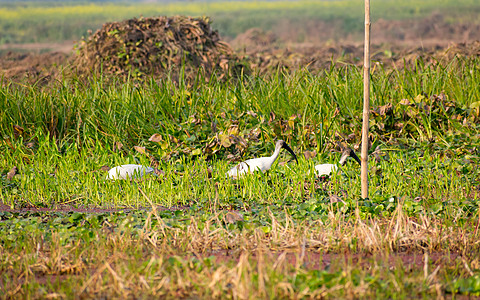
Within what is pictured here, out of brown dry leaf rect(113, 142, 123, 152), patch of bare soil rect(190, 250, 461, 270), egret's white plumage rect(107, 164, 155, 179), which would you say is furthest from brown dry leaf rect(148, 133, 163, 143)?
patch of bare soil rect(190, 250, 461, 270)

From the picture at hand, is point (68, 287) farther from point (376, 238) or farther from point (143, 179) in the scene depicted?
point (143, 179)

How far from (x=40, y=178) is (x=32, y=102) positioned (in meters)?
2.15

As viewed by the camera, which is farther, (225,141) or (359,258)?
(225,141)

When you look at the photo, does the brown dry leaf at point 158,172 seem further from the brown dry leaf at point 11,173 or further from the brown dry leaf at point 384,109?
the brown dry leaf at point 384,109

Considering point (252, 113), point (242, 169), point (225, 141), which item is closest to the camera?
point (242, 169)

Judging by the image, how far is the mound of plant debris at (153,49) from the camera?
355 inches

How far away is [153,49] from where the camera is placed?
9.14 meters

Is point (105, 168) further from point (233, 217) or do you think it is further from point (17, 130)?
point (233, 217)

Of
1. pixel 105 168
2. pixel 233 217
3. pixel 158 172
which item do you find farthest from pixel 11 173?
pixel 233 217

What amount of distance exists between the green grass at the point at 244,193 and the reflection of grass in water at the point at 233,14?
77.6 ft

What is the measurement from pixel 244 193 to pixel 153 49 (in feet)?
17.0

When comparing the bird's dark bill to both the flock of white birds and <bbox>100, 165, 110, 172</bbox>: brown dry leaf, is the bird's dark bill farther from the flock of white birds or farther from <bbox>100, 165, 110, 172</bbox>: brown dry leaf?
<bbox>100, 165, 110, 172</bbox>: brown dry leaf

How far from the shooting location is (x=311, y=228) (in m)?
3.58

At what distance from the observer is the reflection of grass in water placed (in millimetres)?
31594
